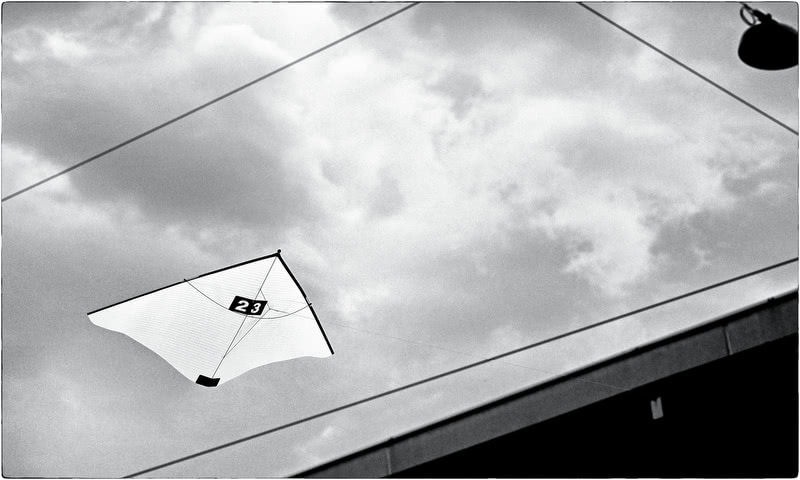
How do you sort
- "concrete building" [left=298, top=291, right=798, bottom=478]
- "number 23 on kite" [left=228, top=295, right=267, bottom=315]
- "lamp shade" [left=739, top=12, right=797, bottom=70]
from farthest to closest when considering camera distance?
1. "number 23 on kite" [left=228, top=295, right=267, bottom=315]
2. "lamp shade" [left=739, top=12, right=797, bottom=70]
3. "concrete building" [left=298, top=291, right=798, bottom=478]

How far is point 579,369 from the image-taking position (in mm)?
6055

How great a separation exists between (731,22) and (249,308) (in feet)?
27.6

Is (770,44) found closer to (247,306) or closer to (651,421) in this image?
(651,421)

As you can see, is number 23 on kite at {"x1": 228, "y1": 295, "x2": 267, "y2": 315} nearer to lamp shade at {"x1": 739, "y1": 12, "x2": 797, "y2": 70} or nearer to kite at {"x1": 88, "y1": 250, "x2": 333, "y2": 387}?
kite at {"x1": 88, "y1": 250, "x2": 333, "y2": 387}

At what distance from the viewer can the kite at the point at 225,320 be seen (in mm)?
11773

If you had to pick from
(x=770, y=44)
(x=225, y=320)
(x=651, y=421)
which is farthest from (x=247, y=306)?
(x=770, y=44)

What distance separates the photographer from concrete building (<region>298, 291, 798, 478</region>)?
5.86 m

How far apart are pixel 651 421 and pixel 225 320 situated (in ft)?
26.0

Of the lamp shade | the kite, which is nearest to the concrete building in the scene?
the lamp shade

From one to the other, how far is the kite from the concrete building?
5750 millimetres

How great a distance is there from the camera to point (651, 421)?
6152mm

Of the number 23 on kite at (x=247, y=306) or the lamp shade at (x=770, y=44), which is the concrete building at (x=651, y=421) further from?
the number 23 on kite at (x=247, y=306)

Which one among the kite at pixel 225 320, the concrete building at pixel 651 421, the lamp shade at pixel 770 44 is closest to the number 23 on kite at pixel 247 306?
the kite at pixel 225 320

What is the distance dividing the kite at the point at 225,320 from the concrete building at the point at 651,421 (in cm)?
575
